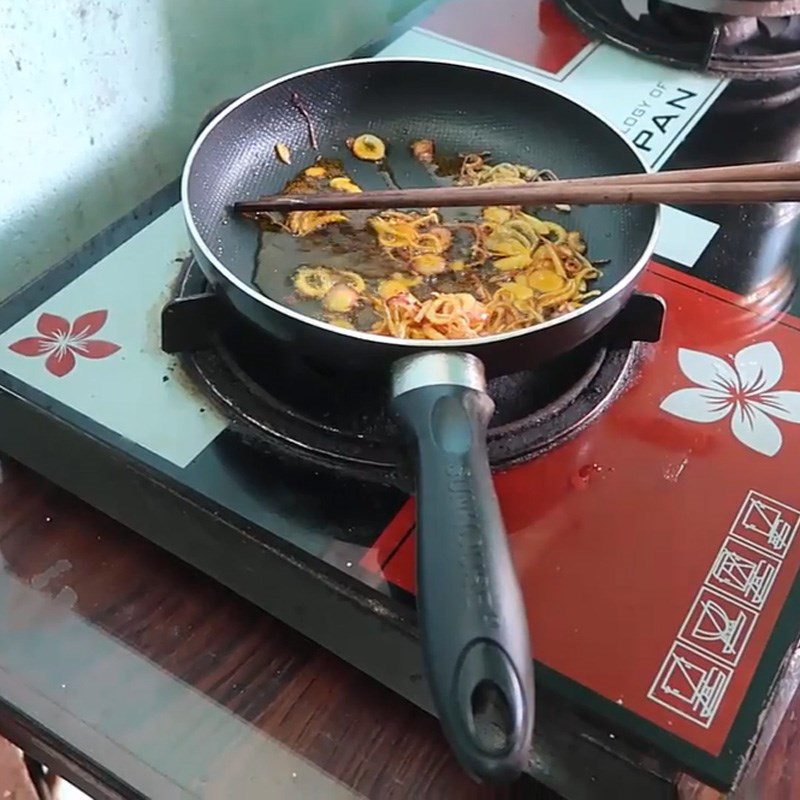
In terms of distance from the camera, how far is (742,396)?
703 millimetres

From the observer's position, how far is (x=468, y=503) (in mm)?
486

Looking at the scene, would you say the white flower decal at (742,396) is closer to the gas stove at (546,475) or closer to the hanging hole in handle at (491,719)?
the gas stove at (546,475)

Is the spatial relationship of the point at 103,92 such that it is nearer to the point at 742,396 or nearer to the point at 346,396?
the point at 346,396

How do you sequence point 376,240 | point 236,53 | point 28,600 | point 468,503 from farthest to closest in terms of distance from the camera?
point 236,53, point 376,240, point 28,600, point 468,503

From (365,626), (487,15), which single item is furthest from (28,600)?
(487,15)

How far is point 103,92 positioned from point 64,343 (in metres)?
0.24

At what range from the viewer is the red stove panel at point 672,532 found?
0.55 metres

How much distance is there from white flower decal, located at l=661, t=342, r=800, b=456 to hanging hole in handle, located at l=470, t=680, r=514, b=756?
314 millimetres

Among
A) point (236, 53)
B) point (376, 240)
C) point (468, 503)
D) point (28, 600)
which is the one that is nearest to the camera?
point (468, 503)

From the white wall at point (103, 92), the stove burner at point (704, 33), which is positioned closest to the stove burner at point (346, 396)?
the white wall at point (103, 92)

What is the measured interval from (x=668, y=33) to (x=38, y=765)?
2.84 feet

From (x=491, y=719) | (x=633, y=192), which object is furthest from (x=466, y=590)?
(x=633, y=192)

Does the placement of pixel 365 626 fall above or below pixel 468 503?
below

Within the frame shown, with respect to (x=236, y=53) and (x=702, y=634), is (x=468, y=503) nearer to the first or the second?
(x=702, y=634)
